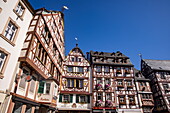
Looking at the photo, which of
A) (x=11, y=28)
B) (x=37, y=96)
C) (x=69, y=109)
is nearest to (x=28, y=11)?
(x=11, y=28)

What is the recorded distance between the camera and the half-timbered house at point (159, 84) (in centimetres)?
2133

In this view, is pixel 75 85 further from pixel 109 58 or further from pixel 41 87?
pixel 109 58

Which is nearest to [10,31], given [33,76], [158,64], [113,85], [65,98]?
[33,76]

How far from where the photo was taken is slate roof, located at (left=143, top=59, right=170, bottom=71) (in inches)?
1004

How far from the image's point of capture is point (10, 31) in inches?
373

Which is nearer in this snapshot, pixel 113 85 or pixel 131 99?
pixel 131 99

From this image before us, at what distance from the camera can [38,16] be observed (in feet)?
40.4

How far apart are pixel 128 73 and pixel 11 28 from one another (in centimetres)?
2023

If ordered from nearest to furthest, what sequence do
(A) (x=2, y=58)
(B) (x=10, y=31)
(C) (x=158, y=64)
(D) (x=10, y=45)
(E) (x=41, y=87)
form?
(A) (x=2, y=58)
(D) (x=10, y=45)
(B) (x=10, y=31)
(E) (x=41, y=87)
(C) (x=158, y=64)

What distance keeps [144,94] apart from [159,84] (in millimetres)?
4043

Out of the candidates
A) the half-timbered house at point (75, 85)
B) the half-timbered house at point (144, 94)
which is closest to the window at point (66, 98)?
the half-timbered house at point (75, 85)

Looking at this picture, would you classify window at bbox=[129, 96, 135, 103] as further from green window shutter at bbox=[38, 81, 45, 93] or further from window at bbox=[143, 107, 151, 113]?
green window shutter at bbox=[38, 81, 45, 93]

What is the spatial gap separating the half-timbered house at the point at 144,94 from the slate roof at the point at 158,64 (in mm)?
4664

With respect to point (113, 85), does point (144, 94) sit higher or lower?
lower
